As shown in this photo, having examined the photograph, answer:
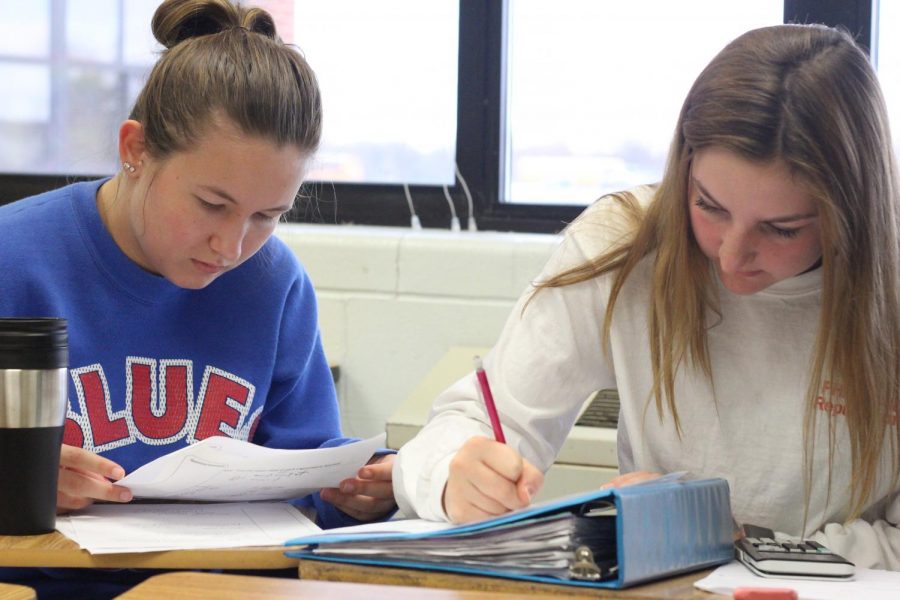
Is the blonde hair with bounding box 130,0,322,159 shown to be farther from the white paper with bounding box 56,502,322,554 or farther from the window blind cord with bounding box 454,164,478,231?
the window blind cord with bounding box 454,164,478,231

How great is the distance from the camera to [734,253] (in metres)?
1.23

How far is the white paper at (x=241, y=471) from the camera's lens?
45.9 inches

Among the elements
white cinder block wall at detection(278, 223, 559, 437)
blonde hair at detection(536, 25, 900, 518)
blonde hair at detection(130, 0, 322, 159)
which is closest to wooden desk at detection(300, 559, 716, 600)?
blonde hair at detection(536, 25, 900, 518)

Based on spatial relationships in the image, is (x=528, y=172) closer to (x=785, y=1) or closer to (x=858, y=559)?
(x=785, y=1)

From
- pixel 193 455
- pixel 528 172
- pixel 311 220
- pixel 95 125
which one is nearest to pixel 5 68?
pixel 95 125

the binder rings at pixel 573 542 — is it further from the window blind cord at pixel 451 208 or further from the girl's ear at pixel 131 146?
the window blind cord at pixel 451 208

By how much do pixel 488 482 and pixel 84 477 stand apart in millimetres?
433

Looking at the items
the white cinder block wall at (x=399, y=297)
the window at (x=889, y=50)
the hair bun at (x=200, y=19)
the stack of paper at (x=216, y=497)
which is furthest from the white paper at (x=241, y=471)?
the window at (x=889, y=50)

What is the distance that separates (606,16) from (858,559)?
1.81 meters

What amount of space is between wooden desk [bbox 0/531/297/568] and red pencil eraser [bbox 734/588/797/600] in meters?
0.41

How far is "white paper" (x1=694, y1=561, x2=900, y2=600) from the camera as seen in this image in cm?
97

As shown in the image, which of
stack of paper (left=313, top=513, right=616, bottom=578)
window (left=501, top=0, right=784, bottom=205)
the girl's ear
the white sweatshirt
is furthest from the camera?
window (left=501, top=0, right=784, bottom=205)

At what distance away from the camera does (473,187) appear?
9.48ft

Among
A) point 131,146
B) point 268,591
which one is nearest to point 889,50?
point 131,146
